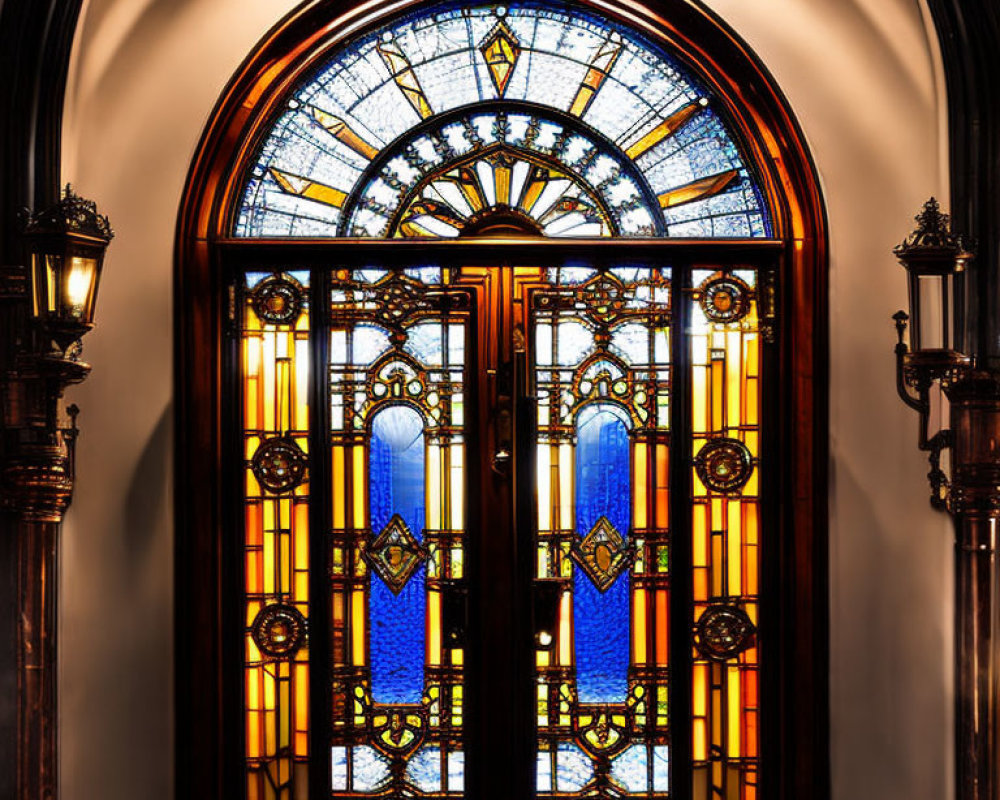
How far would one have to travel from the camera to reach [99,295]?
153 inches

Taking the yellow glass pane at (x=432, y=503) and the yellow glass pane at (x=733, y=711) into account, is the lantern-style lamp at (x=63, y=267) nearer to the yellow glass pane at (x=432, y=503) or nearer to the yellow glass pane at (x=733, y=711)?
the yellow glass pane at (x=432, y=503)

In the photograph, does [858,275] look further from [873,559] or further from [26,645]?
[26,645]

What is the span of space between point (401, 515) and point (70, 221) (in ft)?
4.59

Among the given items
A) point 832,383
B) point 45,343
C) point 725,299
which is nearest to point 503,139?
point 725,299

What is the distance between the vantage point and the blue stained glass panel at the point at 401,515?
4.07 meters

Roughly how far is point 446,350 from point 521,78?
0.89 meters

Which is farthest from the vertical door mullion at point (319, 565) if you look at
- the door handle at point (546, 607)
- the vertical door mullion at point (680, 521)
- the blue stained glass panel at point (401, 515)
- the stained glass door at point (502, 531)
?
the vertical door mullion at point (680, 521)

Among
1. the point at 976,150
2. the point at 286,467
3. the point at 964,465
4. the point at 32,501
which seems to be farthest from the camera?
the point at 286,467

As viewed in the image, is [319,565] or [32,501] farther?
[319,565]

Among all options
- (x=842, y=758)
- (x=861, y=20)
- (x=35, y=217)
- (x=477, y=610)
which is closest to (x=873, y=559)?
(x=842, y=758)

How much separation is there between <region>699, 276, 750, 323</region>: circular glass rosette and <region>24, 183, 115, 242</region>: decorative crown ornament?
1770 millimetres

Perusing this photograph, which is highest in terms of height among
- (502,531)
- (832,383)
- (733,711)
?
(832,383)

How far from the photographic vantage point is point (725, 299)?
4.08 meters

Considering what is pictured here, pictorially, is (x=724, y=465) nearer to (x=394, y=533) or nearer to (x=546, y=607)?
(x=546, y=607)
